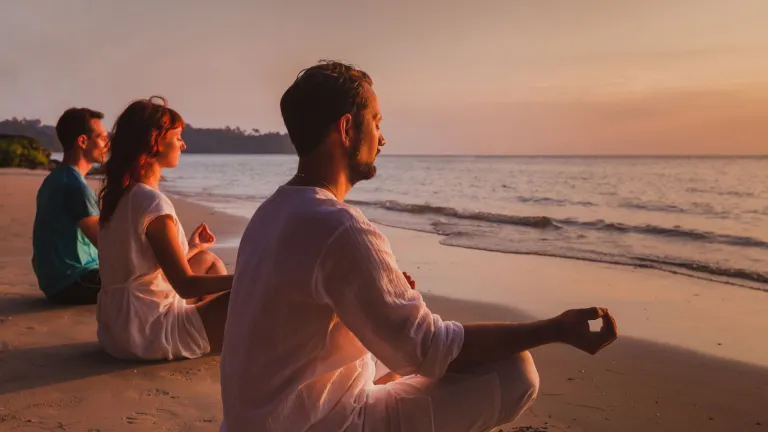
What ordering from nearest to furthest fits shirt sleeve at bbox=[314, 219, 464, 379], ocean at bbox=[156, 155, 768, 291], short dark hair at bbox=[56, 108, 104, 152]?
1. shirt sleeve at bbox=[314, 219, 464, 379]
2. short dark hair at bbox=[56, 108, 104, 152]
3. ocean at bbox=[156, 155, 768, 291]

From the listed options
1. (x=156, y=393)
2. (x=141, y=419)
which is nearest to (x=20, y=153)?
(x=156, y=393)

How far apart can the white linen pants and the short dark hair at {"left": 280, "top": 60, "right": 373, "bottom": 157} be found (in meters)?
0.79

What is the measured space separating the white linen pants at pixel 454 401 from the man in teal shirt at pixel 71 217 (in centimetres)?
388

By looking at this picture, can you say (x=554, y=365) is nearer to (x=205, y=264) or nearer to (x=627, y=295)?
(x=205, y=264)

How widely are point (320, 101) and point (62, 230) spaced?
430 centimetres

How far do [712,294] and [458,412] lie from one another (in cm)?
585

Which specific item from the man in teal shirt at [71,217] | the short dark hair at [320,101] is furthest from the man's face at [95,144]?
the short dark hair at [320,101]

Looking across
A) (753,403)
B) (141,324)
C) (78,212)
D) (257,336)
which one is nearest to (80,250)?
(78,212)

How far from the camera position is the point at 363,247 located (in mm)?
1787

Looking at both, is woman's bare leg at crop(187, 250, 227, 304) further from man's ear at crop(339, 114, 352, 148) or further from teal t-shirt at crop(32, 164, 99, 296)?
man's ear at crop(339, 114, 352, 148)

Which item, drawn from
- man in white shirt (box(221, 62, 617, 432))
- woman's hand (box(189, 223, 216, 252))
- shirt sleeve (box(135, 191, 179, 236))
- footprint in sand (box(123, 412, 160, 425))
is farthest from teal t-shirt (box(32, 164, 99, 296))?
man in white shirt (box(221, 62, 617, 432))

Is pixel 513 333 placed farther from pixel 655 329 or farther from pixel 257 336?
pixel 655 329

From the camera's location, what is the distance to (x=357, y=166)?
2.03 m

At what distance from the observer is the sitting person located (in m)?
3.83
